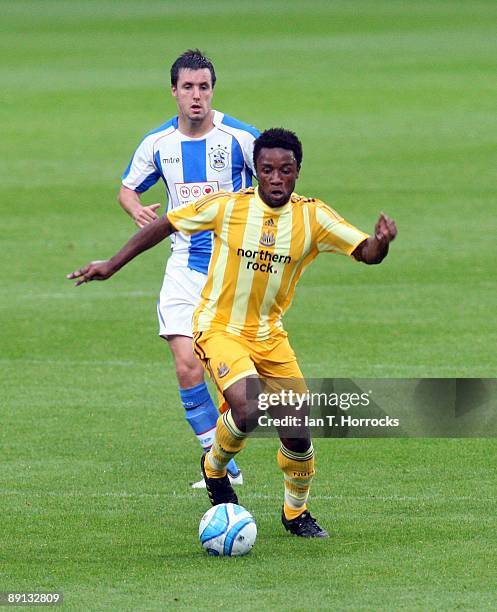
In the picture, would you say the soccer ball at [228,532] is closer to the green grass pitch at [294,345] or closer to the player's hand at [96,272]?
the green grass pitch at [294,345]

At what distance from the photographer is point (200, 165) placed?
9.78 metres

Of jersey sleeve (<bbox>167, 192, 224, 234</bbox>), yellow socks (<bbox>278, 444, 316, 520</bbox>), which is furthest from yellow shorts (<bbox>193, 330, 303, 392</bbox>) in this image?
jersey sleeve (<bbox>167, 192, 224, 234</bbox>)

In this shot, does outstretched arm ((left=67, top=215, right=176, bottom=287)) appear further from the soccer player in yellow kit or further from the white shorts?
the white shorts

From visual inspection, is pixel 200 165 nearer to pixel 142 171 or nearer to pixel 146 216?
pixel 142 171

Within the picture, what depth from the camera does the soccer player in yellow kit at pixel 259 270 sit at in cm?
798

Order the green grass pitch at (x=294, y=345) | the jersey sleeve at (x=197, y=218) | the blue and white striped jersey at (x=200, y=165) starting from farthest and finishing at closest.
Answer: the blue and white striped jersey at (x=200, y=165)
the jersey sleeve at (x=197, y=218)
the green grass pitch at (x=294, y=345)

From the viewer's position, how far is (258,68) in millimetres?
41375

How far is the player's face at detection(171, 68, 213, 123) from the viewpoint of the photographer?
9625 millimetres

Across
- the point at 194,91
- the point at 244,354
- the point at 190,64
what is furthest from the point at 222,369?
the point at 190,64

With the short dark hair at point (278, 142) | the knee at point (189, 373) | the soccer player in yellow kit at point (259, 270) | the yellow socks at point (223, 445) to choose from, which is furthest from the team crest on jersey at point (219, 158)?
the yellow socks at point (223, 445)

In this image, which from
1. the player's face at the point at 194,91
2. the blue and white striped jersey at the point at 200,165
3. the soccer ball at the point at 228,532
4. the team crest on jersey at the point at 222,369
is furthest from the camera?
the blue and white striped jersey at the point at 200,165

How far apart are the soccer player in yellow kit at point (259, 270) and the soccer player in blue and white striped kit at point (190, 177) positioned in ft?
4.20

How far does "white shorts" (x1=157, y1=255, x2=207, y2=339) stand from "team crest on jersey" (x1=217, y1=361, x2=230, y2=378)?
1504 mm

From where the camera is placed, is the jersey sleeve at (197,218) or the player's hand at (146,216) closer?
the jersey sleeve at (197,218)
